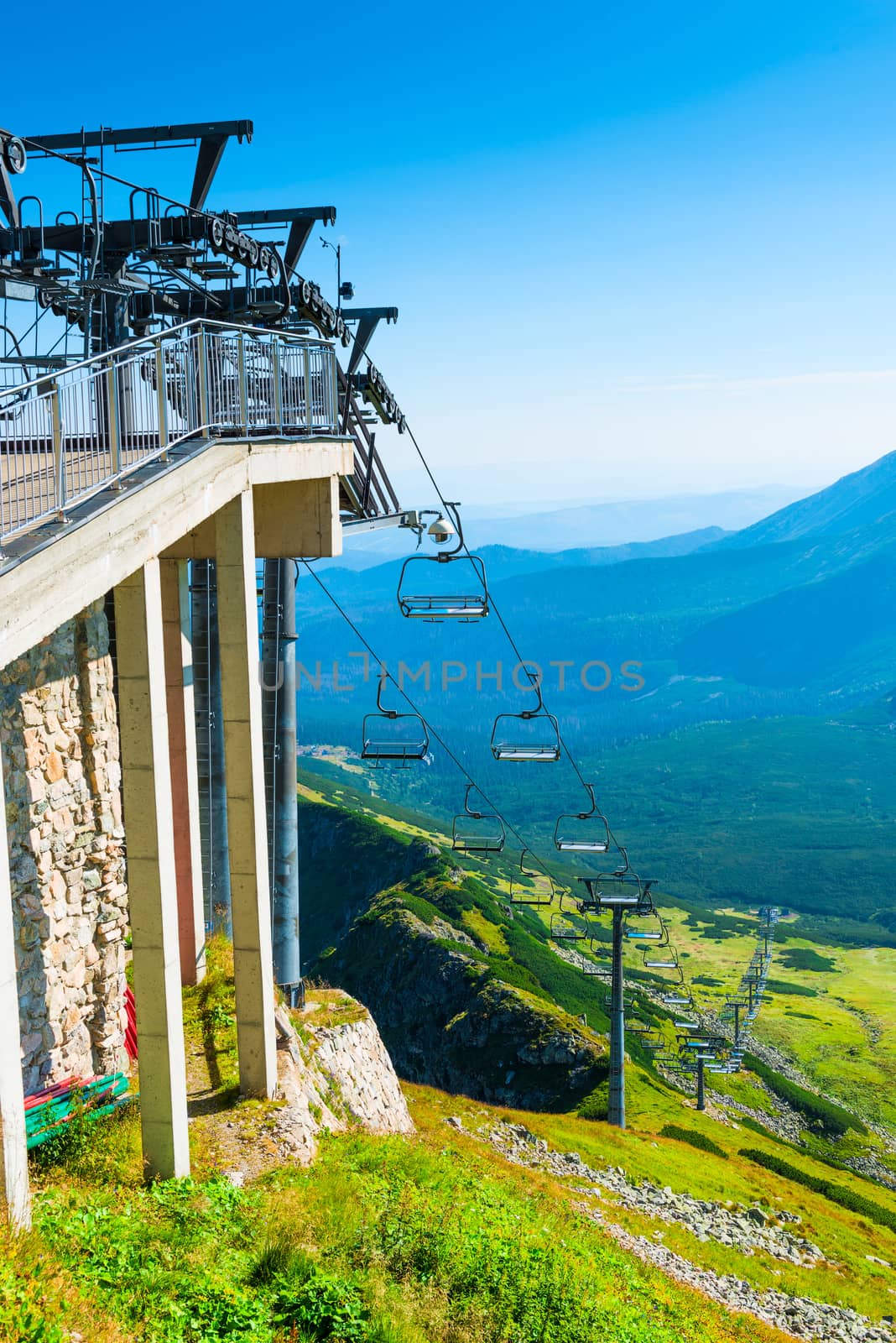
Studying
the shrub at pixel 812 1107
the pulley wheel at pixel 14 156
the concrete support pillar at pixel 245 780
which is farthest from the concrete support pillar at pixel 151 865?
the shrub at pixel 812 1107

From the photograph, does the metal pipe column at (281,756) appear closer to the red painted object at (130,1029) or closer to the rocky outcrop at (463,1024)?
the red painted object at (130,1029)

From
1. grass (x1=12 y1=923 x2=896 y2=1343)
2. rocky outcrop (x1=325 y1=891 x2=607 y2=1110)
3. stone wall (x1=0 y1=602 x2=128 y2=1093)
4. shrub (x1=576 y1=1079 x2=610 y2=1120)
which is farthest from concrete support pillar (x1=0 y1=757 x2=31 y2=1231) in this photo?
rocky outcrop (x1=325 y1=891 x2=607 y2=1110)

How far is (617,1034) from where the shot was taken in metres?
45.2

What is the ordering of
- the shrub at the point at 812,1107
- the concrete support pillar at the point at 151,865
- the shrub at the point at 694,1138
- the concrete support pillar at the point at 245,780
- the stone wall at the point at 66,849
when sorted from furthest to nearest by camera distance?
the shrub at the point at 812,1107 < the shrub at the point at 694,1138 < the concrete support pillar at the point at 245,780 < the stone wall at the point at 66,849 < the concrete support pillar at the point at 151,865

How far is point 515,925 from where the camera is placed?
11169 cm

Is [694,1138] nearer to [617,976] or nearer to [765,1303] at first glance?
[617,976]

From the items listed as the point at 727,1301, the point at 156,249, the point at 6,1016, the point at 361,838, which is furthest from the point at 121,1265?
the point at 361,838

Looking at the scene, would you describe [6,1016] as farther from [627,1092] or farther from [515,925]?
[515,925]

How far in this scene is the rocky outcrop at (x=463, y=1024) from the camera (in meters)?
61.6

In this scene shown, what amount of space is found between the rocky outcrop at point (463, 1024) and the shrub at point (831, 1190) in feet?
31.5

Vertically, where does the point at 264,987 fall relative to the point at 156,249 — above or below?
below

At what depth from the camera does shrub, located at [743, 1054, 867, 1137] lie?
92.7 meters

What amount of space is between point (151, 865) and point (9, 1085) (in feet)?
11.5

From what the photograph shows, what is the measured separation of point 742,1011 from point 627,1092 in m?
78.1
